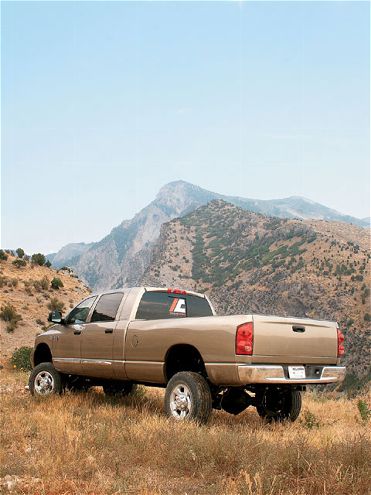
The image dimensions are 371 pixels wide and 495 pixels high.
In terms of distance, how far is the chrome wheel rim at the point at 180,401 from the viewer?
23.5 ft

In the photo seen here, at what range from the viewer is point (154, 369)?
779 centimetres

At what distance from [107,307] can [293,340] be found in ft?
10.7

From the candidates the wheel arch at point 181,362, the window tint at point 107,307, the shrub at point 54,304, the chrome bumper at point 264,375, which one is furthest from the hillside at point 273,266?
the chrome bumper at point 264,375

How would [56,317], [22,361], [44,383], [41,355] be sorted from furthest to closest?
[22,361]
[41,355]
[44,383]
[56,317]

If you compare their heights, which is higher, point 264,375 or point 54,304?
point 264,375

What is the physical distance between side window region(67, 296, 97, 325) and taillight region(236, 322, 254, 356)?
11.5 feet

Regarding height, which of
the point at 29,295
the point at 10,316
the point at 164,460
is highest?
the point at 29,295

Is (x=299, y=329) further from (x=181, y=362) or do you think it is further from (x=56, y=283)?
(x=56, y=283)

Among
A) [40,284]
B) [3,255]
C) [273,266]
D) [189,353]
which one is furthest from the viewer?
[273,266]

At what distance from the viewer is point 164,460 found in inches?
204

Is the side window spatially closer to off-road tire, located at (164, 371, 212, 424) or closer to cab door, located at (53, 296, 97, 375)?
cab door, located at (53, 296, 97, 375)

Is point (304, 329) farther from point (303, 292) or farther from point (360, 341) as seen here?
point (303, 292)

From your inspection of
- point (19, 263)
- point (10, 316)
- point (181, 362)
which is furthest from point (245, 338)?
point (19, 263)

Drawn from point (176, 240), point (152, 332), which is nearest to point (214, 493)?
point (152, 332)
